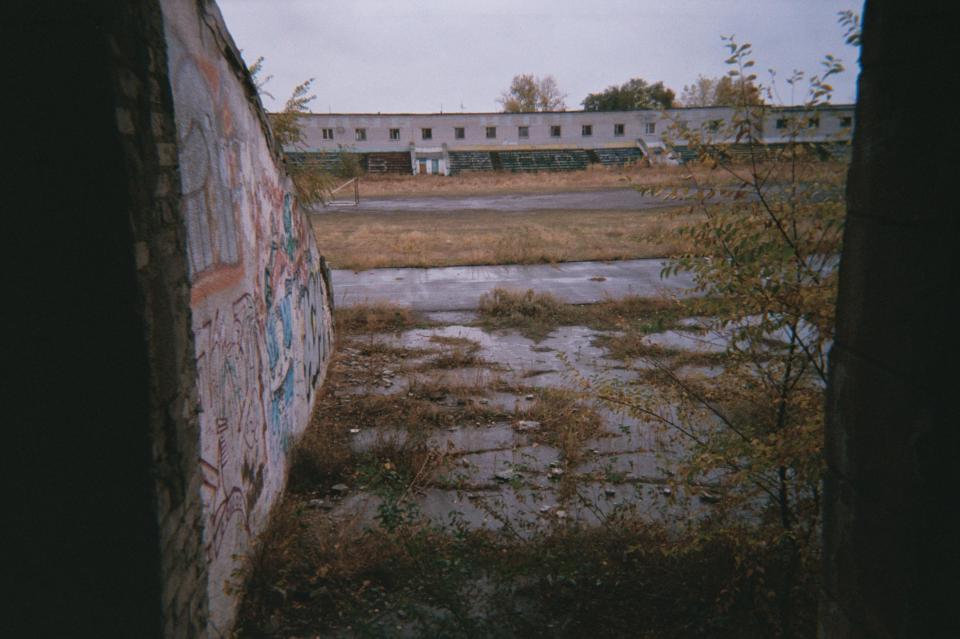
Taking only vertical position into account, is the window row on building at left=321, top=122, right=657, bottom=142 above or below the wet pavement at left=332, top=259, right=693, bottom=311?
above

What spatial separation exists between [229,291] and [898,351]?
323 centimetres

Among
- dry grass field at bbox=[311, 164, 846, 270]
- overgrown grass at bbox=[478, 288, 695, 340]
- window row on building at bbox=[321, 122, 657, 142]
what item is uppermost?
window row on building at bbox=[321, 122, 657, 142]

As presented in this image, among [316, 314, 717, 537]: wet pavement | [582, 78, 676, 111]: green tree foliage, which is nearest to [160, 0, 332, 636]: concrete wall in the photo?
[316, 314, 717, 537]: wet pavement

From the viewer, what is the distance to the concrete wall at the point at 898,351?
1847mm

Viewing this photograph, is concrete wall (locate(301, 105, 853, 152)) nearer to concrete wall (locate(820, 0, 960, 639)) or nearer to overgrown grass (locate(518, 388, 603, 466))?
overgrown grass (locate(518, 388, 603, 466))

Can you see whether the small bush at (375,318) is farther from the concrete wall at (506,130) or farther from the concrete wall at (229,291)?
the concrete wall at (506,130)

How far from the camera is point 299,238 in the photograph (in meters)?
6.84

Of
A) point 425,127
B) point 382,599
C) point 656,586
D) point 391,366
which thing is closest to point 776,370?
point 656,586

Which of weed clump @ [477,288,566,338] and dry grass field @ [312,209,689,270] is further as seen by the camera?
dry grass field @ [312,209,689,270]

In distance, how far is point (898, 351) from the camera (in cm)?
207

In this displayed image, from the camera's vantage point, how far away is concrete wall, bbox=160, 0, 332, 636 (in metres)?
3.08

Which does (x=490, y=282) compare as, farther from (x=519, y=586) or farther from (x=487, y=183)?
(x=487, y=183)

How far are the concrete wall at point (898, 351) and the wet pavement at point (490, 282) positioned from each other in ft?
28.7

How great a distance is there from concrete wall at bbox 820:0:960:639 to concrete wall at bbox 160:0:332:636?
2662mm
